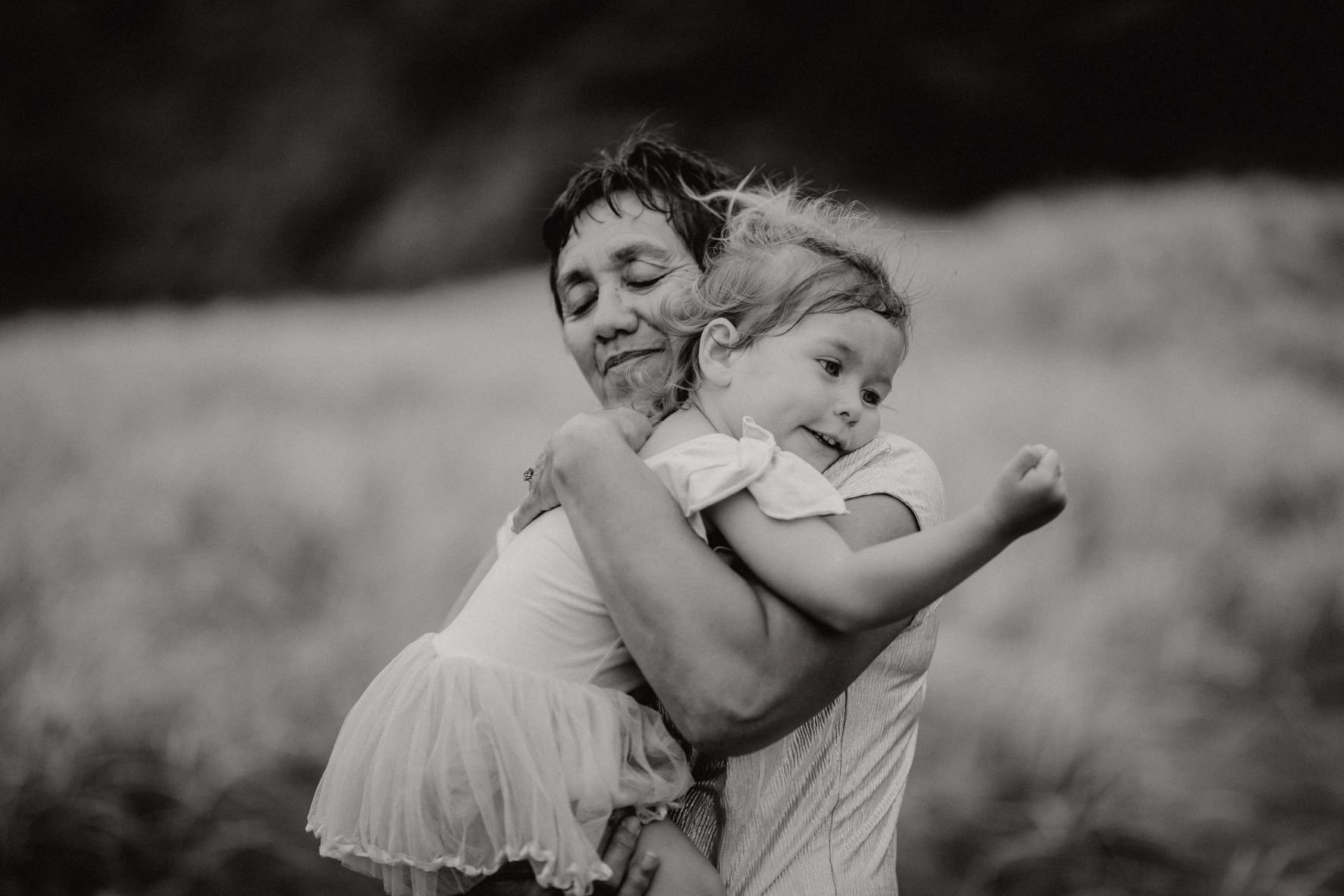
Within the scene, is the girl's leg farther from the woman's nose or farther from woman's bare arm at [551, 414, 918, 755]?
the woman's nose

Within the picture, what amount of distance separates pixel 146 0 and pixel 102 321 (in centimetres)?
166

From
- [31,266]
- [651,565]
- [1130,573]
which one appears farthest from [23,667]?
[1130,573]

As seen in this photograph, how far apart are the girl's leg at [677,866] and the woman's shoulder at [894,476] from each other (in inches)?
18.0

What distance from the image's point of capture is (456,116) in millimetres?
5660

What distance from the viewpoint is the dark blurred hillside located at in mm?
5008

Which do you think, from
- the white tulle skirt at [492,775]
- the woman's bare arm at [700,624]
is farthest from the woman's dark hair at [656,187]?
the white tulle skirt at [492,775]

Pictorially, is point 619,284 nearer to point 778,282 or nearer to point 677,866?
point 778,282

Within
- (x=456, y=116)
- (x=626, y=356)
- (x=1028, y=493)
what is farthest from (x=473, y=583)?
(x=456, y=116)

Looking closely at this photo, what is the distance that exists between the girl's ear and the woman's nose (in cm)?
26

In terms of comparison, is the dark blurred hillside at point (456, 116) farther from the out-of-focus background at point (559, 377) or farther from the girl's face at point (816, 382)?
the girl's face at point (816, 382)

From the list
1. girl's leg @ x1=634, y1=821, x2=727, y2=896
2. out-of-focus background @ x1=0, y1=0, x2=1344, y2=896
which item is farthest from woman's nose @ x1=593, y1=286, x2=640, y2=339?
out-of-focus background @ x1=0, y1=0, x2=1344, y2=896

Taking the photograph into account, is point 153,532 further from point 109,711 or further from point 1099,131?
point 1099,131

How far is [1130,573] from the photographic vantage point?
3.82 metres

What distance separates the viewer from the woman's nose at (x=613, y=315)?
166 cm
